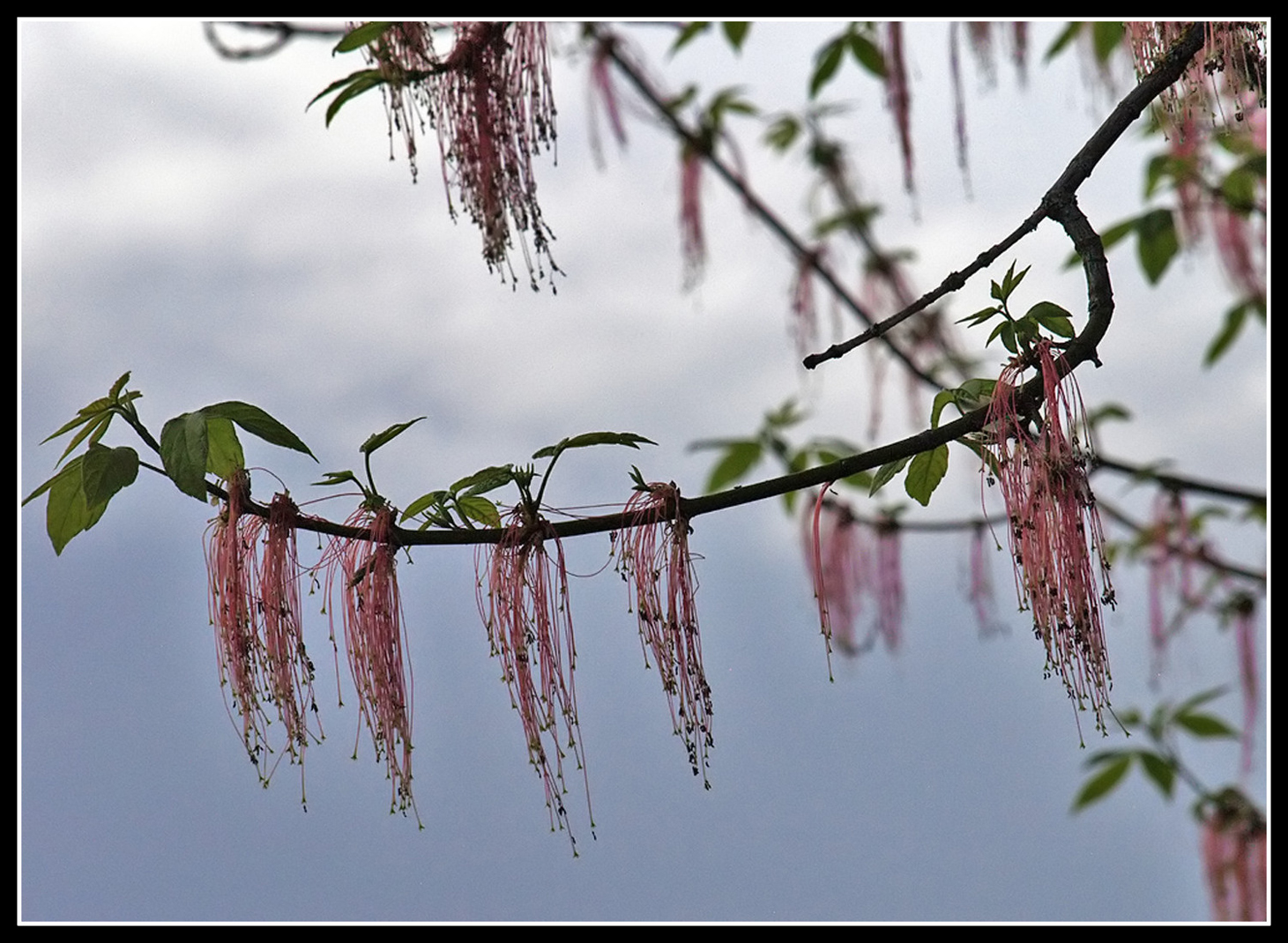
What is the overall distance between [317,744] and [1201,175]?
1179mm

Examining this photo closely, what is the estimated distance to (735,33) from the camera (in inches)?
49.3

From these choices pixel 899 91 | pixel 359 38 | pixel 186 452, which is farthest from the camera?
Result: pixel 899 91

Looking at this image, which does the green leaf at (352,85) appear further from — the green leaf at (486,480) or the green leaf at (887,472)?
the green leaf at (887,472)

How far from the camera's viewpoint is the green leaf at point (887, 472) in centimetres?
64

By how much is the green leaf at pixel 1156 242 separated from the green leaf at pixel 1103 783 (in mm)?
552

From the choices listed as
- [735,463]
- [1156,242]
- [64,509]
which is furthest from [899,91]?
[64,509]

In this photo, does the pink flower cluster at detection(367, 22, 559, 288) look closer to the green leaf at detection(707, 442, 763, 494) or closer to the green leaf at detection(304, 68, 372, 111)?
the green leaf at detection(304, 68, 372, 111)

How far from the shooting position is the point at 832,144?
5.66 feet

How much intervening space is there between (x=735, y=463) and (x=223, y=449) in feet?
3.15

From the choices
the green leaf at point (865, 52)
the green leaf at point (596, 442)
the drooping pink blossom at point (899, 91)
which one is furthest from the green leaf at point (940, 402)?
the green leaf at point (865, 52)

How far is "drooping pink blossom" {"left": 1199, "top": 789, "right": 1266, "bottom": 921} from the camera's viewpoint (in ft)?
4.77

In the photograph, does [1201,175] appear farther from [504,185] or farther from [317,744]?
[317,744]

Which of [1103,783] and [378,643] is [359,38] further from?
[1103,783]
